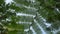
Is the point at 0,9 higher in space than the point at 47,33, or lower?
higher

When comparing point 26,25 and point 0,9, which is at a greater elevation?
point 0,9

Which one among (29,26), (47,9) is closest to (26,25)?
(29,26)

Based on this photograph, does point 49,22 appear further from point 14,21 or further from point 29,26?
point 14,21

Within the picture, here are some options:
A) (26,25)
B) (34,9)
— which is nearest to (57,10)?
(34,9)

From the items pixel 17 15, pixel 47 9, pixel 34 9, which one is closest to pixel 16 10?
pixel 17 15

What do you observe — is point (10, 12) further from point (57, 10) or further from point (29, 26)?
point (57, 10)

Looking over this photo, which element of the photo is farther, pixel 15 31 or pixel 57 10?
pixel 57 10

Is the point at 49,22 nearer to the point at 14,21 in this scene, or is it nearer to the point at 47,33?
the point at 47,33

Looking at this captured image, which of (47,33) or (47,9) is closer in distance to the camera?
(47,33)
